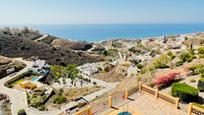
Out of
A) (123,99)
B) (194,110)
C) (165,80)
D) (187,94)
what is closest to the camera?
(194,110)

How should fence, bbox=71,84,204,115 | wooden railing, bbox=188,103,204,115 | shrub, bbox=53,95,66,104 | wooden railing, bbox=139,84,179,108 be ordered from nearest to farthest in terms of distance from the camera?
wooden railing, bbox=188,103,204,115, fence, bbox=71,84,204,115, wooden railing, bbox=139,84,179,108, shrub, bbox=53,95,66,104

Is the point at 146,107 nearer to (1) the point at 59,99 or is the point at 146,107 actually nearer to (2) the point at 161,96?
(2) the point at 161,96

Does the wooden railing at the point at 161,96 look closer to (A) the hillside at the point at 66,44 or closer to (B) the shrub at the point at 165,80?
(B) the shrub at the point at 165,80

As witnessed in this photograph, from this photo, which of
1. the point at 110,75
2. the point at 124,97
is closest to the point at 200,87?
the point at 124,97

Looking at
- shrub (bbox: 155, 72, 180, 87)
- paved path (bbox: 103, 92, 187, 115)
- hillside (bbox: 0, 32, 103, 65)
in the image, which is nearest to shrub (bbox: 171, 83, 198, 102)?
paved path (bbox: 103, 92, 187, 115)

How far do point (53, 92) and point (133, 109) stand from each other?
3489 centimetres

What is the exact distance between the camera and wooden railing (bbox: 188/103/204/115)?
2180cm

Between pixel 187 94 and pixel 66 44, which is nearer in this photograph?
pixel 187 94

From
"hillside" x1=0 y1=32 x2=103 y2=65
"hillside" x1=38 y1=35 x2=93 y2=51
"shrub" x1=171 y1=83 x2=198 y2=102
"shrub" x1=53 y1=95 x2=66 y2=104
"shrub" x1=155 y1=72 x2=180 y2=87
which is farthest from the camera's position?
"hillside" x1=38 y1=35 x2=93 y2=51

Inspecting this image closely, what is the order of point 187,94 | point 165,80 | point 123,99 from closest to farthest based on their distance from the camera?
point 187,94, point 123,99, point 165,80

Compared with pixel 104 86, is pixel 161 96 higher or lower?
higher

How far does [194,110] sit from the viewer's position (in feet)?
73.6

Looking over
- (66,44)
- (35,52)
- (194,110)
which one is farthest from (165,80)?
(66,44)

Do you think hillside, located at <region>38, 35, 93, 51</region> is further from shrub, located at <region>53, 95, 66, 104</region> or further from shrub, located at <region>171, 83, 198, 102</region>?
shrub, located at <region>171, 83, 198, 102</region>
